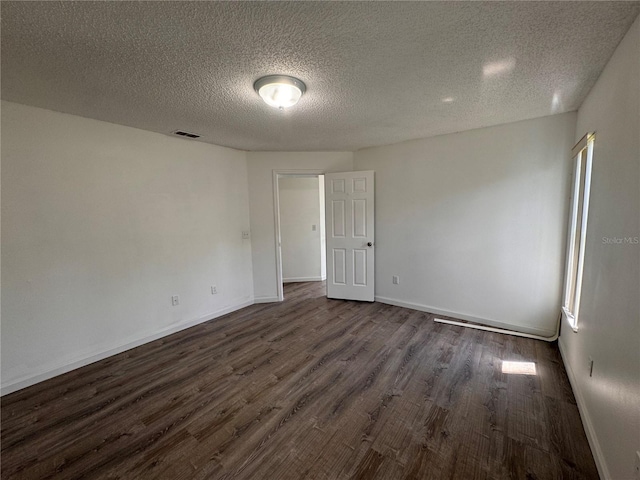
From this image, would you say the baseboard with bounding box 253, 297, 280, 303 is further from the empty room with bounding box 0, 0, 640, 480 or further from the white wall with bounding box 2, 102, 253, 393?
the white wall with bounding box 2, 102, 253, 393

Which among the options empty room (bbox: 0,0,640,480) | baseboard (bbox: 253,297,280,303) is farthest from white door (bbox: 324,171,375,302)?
baseboard (bbox: 253,297,280,303)

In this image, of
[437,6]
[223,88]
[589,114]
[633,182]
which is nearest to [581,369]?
[633,182]

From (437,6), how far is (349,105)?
3.81 feet

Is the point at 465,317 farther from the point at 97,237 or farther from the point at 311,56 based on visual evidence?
the point at 97,237

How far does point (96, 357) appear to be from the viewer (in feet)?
8.56

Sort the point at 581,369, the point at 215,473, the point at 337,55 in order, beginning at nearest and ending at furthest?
1. the point at 215,473
2. the point at 337,55
3. the point at 581,369

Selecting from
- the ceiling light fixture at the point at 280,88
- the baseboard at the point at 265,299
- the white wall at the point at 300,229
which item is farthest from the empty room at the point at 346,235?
the white wall at the point at 300,229

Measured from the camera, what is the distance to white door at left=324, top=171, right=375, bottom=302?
3.99m

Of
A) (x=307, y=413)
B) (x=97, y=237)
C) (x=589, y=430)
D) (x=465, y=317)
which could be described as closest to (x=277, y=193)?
(x=97, y=237)

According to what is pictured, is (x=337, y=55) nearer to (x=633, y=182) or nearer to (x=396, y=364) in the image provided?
(x=633, y=182)

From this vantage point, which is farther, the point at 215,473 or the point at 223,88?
the point at 223,88

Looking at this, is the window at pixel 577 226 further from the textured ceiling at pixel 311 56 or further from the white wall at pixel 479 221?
the textured ceiling at pixel 311 56

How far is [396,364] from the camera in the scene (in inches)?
96.6

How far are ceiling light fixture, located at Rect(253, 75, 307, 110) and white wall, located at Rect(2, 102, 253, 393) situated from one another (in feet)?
5.94
